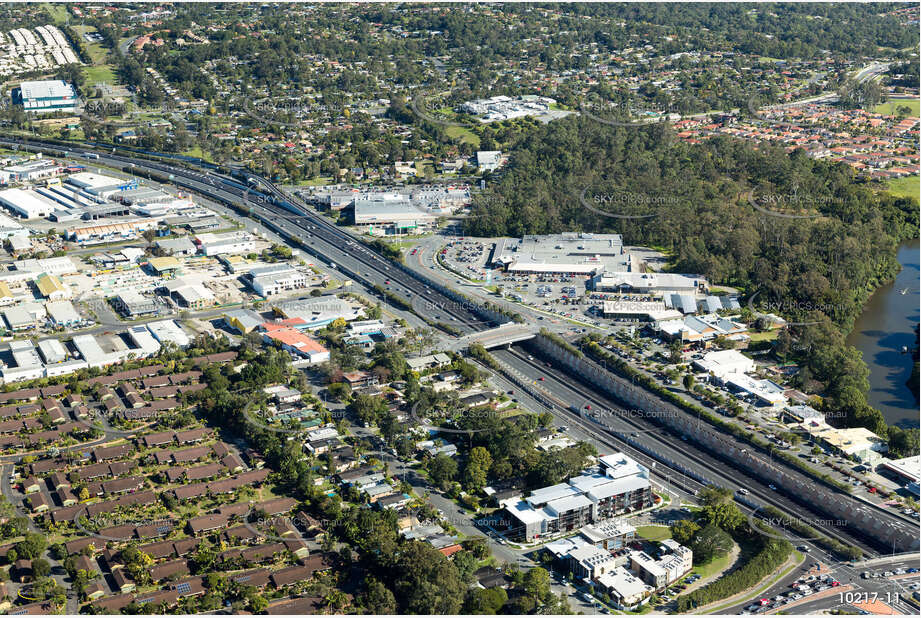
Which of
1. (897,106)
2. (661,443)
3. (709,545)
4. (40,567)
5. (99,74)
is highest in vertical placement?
(897,106)

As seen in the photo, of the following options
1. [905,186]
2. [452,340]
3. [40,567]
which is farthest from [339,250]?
[905,186]

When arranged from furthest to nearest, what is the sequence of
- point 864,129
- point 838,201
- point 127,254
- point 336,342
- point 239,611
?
point 864,129 → point 838,201 → point 127,254 → point 336,342 → point 239,611

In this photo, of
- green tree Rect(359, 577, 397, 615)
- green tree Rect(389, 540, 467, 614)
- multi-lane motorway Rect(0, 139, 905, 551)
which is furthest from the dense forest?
green tree Rect(359, 577, 397, 615)

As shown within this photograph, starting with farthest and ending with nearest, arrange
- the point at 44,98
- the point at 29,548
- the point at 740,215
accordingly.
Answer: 1. the point at 44,98
2. the point at 740,215
3. the point at 29,548

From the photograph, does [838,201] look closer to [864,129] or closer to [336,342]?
[864,129]

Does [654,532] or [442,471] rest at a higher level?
[442,471]

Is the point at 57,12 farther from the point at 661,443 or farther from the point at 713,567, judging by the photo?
the point at 713,567

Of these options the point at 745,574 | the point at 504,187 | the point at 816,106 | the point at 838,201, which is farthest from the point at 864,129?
the point at 745,574

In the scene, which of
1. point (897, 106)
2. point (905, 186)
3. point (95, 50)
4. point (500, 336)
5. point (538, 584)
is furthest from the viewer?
point (95, 50)
